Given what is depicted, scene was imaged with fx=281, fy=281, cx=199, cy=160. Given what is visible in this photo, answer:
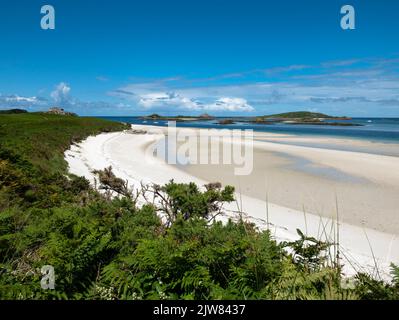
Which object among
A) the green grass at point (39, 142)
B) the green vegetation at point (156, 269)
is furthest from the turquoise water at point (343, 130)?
the green vegetation at point (156, 269)

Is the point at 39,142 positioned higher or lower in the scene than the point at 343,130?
lower

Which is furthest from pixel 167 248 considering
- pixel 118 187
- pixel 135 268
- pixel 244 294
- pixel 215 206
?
pixel 118 187

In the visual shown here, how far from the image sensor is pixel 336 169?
1633 centimetres

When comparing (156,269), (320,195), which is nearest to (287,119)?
(320,195)

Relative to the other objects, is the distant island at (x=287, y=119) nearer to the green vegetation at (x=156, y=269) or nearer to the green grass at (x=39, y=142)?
the green grass at (x=39, y=142)

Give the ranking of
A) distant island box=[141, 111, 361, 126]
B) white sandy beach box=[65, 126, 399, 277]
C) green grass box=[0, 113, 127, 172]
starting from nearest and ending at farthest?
white sandy beach box=[65, 126, 399, 277], green grass box=[0, 113, 127, 172], distant island box=[141, 111, 361, 126]

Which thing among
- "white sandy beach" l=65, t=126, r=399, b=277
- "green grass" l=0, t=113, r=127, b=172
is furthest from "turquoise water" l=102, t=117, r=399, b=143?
"green grass" l=0, t=113, r=127, b=172

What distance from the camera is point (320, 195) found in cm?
1094

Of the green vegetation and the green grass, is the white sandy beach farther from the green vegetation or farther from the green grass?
the green grass

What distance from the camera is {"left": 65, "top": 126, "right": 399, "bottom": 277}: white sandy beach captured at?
21.7 feet

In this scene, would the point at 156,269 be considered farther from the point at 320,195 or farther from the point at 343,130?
the point at 343,130

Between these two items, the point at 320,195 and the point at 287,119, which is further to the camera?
the point at 287,119
